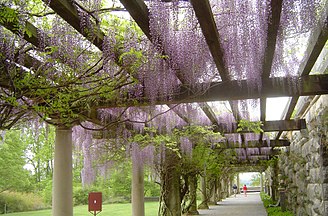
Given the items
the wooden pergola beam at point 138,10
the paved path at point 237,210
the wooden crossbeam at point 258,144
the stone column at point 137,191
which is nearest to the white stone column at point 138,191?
the stone column at point 137,191

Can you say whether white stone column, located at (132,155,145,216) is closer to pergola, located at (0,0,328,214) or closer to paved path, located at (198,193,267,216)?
pergola, located at (0,0,328,214)

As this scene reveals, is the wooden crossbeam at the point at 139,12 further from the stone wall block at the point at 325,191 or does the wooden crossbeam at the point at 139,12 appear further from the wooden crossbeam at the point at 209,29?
the stone wall block at the point at 325,191

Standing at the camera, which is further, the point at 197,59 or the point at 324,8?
the point at 197,59

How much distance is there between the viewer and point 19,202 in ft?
49.5

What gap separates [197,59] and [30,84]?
52.0 inches

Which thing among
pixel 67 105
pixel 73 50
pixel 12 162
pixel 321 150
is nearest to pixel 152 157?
pixel 321 150

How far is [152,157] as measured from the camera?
691cm

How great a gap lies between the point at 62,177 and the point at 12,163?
459 inches

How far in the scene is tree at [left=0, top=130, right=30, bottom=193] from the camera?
1454cm

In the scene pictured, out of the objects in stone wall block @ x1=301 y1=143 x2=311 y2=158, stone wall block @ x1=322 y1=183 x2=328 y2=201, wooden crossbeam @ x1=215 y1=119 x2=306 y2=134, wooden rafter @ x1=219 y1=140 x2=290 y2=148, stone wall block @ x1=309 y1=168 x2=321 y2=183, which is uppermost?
wooden crossbeam @ x1=215 y1=119 x2=306 y2=134

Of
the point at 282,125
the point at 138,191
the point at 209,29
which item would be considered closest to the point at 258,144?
the point at 282,125

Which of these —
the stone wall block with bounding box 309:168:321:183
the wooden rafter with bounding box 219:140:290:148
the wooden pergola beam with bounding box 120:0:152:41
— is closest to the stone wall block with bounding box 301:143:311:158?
the stone wall block with bounding box 309:168:321:183

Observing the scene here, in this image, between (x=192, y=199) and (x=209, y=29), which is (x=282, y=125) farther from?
(x=192, y=199)

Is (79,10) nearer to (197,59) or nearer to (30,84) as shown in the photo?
(30,84)
